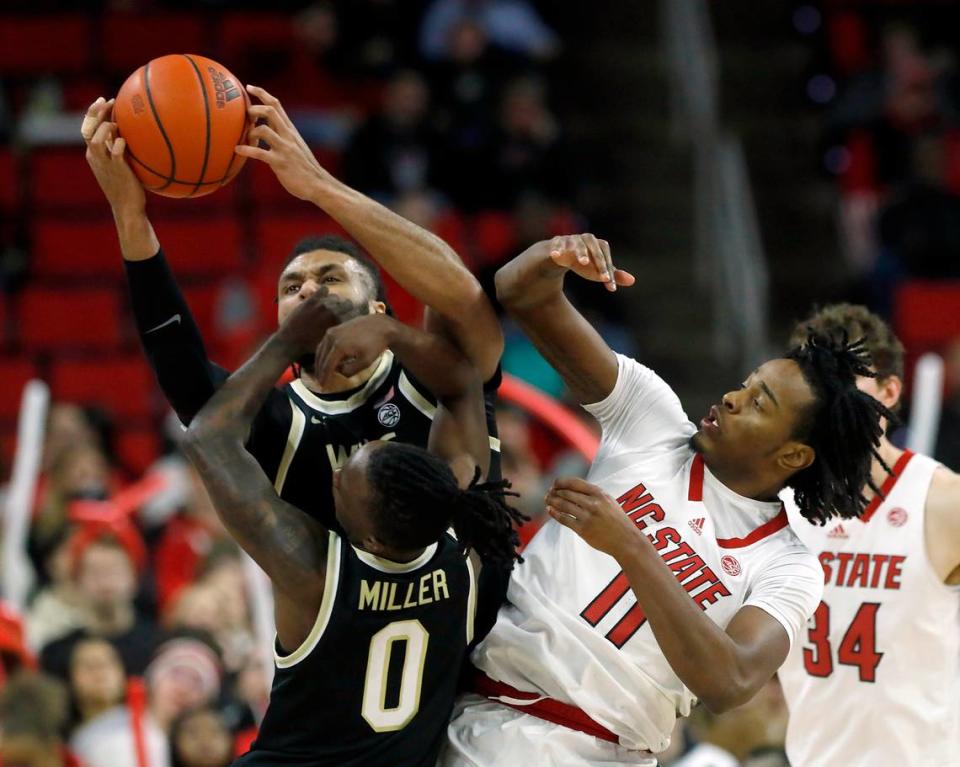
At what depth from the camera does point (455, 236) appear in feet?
37.4

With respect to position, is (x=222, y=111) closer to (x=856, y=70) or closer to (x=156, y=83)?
(x=156, y=83)

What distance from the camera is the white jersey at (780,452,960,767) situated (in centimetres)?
511

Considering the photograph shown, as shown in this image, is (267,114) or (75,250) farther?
(75,250)

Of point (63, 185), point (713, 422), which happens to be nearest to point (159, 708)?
point (713, 422)

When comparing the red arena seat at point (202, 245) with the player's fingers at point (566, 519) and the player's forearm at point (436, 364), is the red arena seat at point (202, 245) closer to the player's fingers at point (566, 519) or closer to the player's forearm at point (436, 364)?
the player's forearm at point (436, 364)

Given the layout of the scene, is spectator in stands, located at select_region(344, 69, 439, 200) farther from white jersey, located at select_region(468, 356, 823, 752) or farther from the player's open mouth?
the player's open mouth

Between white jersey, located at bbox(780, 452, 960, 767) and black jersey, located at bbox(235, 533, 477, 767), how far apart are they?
1.49 m

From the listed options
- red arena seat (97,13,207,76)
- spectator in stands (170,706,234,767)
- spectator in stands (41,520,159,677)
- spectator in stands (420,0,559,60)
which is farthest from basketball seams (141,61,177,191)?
spectator in stands (420,0,559,60)

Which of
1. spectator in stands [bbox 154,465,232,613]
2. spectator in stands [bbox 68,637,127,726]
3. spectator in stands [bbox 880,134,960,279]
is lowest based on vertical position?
spectator in stands [bbox 154,465,232,613]

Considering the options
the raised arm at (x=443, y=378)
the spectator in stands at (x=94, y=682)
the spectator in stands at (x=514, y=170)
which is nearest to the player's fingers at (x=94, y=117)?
the raised arm at (x=443, y=378)

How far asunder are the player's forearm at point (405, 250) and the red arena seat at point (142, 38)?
818 cm

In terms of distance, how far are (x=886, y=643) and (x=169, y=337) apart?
2.44 m

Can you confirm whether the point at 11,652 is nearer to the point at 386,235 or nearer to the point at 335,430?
the point at 335,430

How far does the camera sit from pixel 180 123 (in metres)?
4.34
